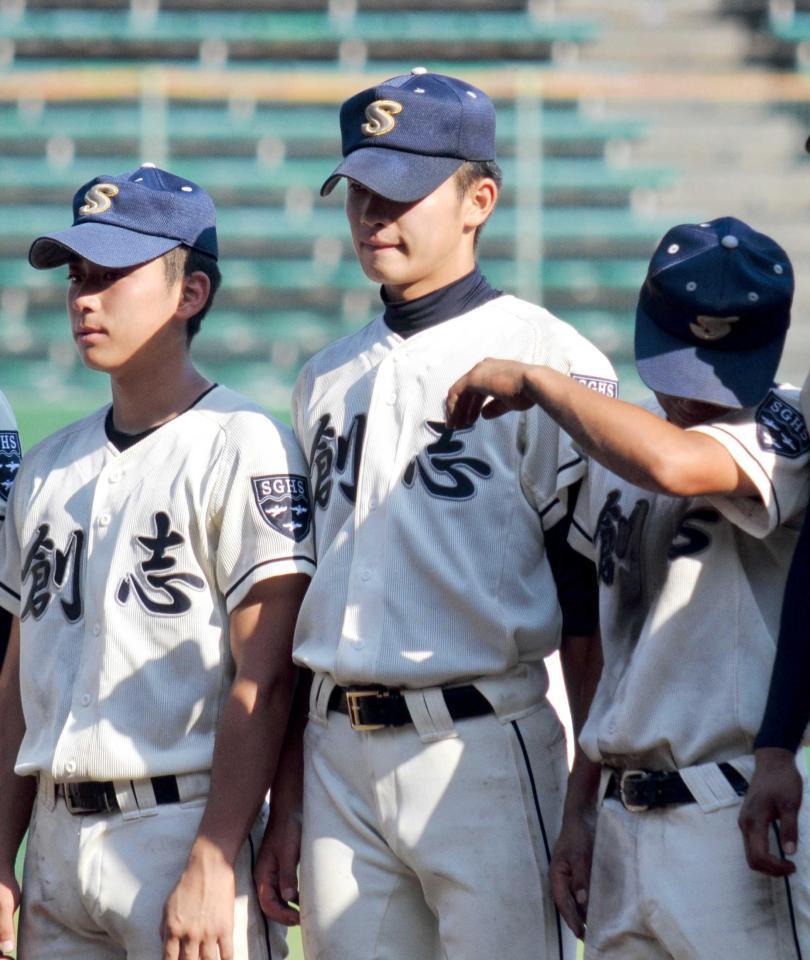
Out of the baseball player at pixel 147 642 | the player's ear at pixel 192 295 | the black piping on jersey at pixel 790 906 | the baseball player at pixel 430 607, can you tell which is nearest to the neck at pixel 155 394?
the baseball player at pixel 147 642

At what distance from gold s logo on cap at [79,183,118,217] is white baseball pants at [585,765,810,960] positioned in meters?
1.47

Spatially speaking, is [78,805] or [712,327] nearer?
[712,327]

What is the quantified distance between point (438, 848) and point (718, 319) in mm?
931

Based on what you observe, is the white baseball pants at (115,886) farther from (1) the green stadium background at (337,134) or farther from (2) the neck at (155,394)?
(1) the green stadium background at (337,134)

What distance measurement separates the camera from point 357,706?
2.53 metres

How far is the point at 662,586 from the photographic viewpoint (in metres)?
2.32

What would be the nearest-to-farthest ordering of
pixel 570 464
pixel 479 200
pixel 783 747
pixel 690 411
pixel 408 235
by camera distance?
pixel 783 747 < pixel 690 411 < pixel 570 464 < pixel 408 235 < pixel 479 200

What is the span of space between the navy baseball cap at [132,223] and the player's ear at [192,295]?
0.18 feet

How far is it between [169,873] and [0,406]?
46.7 inches

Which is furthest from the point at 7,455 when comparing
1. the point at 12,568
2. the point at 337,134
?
the point at 337,134

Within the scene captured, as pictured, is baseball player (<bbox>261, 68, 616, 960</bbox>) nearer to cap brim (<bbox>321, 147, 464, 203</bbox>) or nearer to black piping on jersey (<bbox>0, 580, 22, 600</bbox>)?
cap brim (<bbox>321, 147, 464, 203</bbox>)

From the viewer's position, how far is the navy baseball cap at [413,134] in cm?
265

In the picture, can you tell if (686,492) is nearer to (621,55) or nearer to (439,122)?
(439,122)

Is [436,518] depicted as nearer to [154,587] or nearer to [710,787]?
[154,587]
